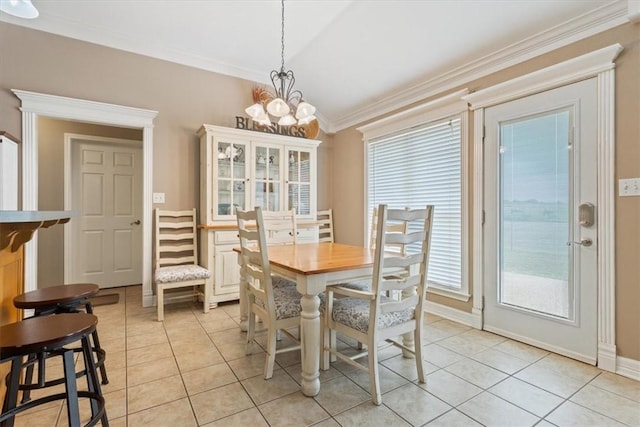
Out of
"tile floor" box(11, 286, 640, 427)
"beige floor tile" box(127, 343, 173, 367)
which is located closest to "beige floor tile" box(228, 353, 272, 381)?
"tile floor" box(11, 286, 640, 427)

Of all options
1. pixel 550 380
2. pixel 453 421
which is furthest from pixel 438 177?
pixel 453 421

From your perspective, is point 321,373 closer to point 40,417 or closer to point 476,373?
point 476,373

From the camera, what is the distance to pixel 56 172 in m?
3.81

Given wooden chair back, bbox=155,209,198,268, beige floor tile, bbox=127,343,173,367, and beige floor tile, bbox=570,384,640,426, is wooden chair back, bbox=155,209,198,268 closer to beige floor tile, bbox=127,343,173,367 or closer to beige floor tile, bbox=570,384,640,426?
beige floor tile, bbox=127,343,173,367

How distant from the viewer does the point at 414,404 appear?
166cm

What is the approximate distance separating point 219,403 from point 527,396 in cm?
173

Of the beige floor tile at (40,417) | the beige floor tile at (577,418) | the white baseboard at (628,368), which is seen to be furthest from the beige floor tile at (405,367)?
the beige floor tile at (40,417)

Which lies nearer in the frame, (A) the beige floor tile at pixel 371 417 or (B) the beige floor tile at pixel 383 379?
(A) the beige floor tile at pixel 371 417

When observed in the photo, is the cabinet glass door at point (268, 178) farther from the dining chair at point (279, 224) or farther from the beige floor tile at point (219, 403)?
the beige floor tile at point (219, 403)

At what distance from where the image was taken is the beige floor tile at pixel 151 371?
190cm

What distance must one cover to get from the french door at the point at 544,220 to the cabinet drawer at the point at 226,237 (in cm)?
256

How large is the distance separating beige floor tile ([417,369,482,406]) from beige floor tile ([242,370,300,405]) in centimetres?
79

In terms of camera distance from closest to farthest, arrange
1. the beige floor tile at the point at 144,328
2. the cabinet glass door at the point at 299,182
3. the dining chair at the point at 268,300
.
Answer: the dining chair at the point at 268,300
the beige floor tile at the point at 144,328
the cabinet glass door at the point at 299,182

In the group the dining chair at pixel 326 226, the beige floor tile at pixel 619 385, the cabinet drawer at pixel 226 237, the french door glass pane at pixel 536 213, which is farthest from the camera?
the dining chair at pixel 326 226
